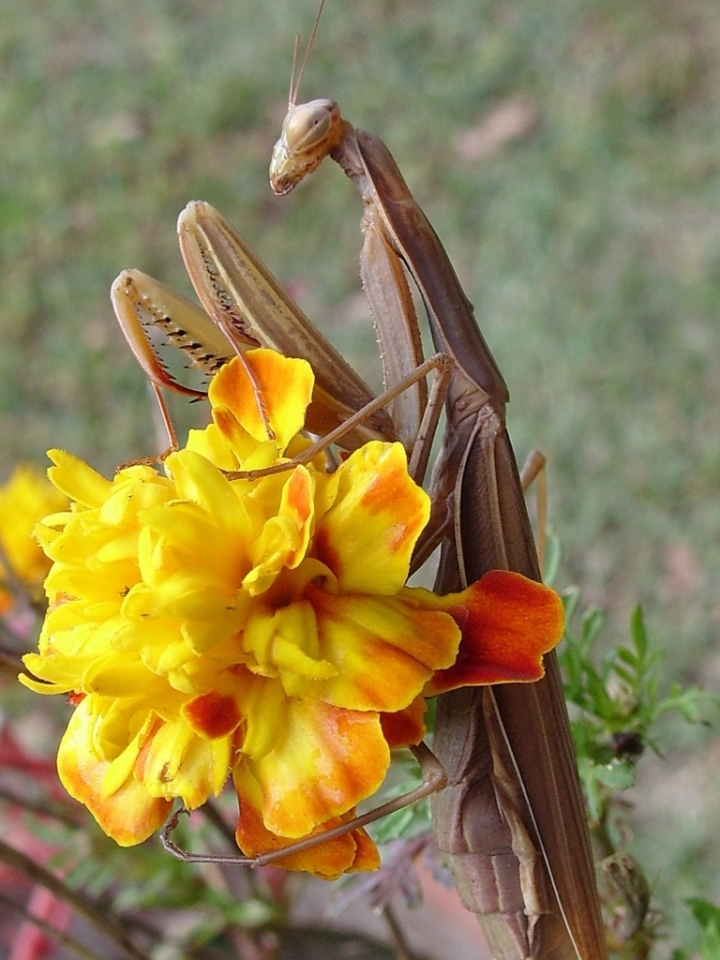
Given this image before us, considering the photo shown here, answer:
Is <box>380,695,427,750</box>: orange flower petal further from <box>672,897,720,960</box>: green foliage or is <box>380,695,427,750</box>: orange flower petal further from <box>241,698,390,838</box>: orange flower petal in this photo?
<box>672,897,720,960</box>: green foliage

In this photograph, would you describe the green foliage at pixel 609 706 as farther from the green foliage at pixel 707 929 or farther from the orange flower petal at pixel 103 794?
the orange flower petal at pixel 103 794

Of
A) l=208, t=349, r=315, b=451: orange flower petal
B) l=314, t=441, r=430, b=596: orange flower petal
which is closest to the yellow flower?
l=208, t=349, r=315, b=451: orange flower petal

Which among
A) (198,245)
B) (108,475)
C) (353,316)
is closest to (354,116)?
(353,316)

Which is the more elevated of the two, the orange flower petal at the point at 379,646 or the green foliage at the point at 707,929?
the orange flower petal at the point at 379,646

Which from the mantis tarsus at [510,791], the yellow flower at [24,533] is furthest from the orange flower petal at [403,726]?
the yellow flower at [24,533]

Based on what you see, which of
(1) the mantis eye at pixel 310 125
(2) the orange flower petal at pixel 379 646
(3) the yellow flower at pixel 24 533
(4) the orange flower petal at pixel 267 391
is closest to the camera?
(2) the orange flower petal at pixel 379 646

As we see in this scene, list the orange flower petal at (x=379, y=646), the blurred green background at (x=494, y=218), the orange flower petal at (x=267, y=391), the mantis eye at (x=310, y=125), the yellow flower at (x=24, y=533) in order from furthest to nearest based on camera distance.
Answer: the blurred green background at (x=494, y=218)
the yellow flower at (x=24, y=533)
the mantis eye at (x=310, y=125)
the orange flower petal at (x=267, y=391)
the orange flower petal at (x=379, y=646)
